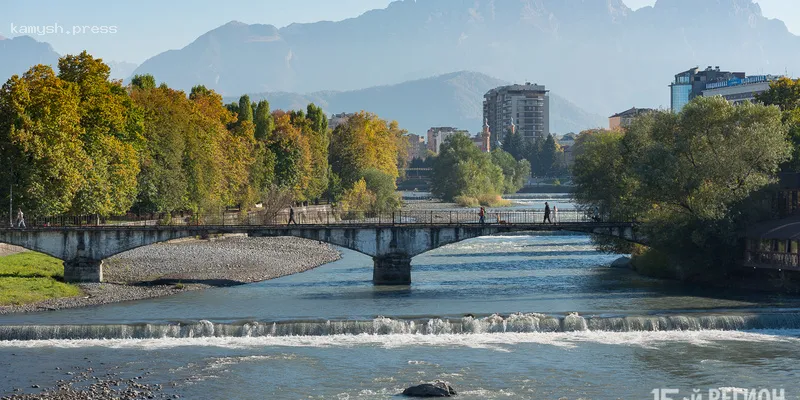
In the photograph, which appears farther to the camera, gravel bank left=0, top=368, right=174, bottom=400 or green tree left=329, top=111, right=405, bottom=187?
green tree left=329, top=111, right=405, bottom=187

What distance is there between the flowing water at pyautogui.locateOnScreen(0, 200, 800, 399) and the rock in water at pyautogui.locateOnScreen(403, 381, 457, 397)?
A: 2.53 feet

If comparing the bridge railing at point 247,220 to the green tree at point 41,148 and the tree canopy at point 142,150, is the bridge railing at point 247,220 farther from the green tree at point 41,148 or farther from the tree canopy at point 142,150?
the green tree at point 41,148

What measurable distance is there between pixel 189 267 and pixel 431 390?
49925 mm

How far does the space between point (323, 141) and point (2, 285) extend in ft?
286

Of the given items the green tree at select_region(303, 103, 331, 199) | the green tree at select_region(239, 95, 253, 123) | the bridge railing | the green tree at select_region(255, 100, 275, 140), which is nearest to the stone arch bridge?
the bridge railing

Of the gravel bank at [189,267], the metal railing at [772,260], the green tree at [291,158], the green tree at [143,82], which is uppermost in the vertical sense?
the green tree at [143,82]

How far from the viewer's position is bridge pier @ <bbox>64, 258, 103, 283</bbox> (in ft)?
261

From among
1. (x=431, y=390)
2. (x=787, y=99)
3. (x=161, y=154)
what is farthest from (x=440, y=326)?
(x=787, y=99)

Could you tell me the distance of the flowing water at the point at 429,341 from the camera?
46906 millimetres

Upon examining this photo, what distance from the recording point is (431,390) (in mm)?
43906

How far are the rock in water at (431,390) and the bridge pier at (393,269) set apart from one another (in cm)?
3706

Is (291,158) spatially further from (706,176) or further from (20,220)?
(706,176)

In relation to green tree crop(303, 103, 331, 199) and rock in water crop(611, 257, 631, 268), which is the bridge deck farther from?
green tree crop(303, 103, 331, 199)

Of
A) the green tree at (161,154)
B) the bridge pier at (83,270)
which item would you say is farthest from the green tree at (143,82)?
the bridge pier at (83,270)
